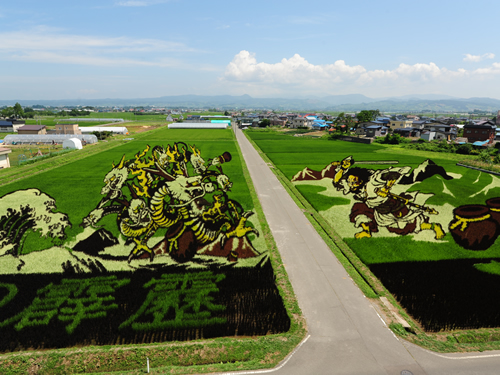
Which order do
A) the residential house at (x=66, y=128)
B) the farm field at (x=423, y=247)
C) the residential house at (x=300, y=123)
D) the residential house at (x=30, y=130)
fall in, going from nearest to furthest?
the farm field at (x=423, y=247), the residential house at (x=30, y=130), the residential house at (x=66, y=128), the residential house at (x=300, y=123)

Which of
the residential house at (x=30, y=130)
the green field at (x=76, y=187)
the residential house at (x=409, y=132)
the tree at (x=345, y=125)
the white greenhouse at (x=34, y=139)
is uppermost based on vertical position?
the tree at (x=345, y=125)

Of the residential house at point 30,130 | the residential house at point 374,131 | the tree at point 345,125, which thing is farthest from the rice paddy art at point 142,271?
the tree at point 345,125

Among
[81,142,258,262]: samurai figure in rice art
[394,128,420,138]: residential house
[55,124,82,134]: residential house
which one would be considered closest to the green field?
[81,142,258,262]: samurai figure in rice art

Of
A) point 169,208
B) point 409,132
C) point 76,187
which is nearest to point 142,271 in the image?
point 169,208

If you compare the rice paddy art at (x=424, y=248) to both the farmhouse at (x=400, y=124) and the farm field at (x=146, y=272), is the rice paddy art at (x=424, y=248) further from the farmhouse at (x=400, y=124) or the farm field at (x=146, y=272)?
the farmhouse at (x=400, y=124)

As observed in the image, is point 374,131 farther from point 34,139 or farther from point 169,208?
point 34,139

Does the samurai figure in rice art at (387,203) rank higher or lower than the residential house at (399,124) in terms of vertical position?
lower

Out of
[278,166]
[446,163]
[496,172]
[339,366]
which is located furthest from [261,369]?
[446,163]
